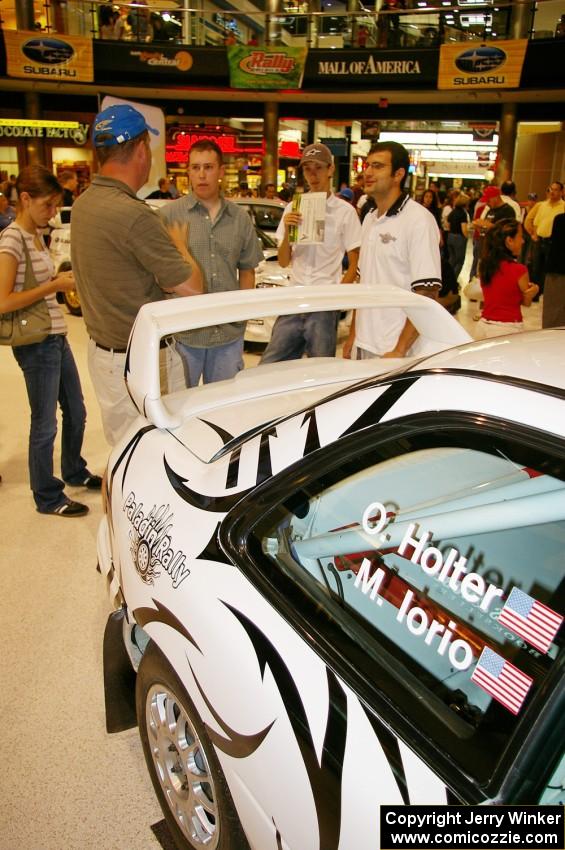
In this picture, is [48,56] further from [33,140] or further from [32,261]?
[32,261]

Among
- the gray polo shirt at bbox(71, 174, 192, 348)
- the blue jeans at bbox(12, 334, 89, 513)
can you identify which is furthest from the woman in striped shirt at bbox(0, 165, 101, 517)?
the gray polo shirt at bbox(71, 174, 192, 348)

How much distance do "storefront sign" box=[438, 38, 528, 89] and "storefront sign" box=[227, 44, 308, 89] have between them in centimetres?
345

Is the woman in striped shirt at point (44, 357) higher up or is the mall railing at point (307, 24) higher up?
the mall railing at point (307, 24)

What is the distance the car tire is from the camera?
1454mm

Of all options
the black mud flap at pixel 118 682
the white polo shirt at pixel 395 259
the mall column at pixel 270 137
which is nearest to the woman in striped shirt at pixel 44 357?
the white polo shirt at pixel 395 259

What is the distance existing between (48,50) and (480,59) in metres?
10.5

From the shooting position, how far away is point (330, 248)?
461 centimetres

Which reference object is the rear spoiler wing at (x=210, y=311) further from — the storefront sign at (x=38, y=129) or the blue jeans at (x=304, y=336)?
the storefront sign at (x=38, y=129)

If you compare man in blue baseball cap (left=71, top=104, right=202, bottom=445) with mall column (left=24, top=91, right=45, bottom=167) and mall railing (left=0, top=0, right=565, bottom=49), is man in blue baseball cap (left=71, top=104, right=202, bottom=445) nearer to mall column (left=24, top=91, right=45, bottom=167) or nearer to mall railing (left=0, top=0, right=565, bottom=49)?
mall railing (left=0, top=0, right=565, bottom=49)

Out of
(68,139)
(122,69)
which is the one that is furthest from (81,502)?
(68,139)

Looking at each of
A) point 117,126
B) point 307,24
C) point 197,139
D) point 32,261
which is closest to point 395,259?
point 117,126

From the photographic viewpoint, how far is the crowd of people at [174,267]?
275 cm

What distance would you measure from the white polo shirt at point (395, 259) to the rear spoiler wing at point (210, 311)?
2.53 feet

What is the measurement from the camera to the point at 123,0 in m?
17.8
